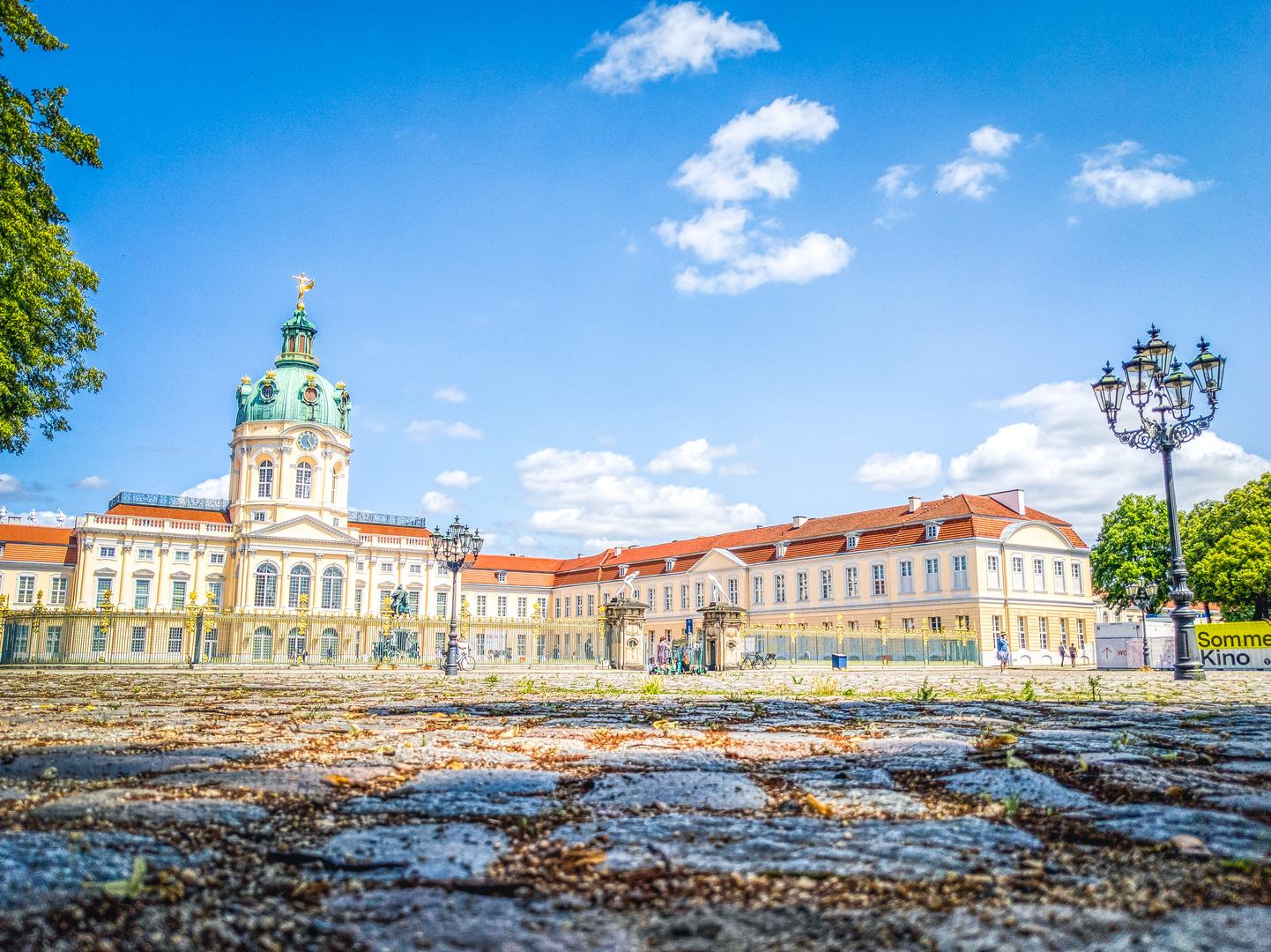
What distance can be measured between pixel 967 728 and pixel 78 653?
36.2m

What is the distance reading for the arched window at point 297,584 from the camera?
58.8 m

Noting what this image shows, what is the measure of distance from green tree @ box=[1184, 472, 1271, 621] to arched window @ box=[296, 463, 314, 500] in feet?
182

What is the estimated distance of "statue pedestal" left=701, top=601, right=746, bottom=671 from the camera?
2708 centimetres

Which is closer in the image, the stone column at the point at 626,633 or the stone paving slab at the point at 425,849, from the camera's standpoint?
the stone paving slab at the point at 425,849

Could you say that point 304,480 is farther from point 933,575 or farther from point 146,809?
point 146,809

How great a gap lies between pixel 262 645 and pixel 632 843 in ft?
171

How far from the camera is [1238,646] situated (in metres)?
24.8

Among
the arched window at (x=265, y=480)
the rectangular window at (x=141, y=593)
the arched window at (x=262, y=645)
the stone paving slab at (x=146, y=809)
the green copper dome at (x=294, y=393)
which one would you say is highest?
the green copper dome at (x=294, y=393)

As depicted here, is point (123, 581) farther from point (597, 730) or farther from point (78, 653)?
point (597, 730)

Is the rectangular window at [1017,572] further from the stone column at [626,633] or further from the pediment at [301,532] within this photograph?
the pediment at [301,532]

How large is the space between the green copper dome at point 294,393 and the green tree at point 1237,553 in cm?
5644

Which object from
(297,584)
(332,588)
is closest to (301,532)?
(297,584)

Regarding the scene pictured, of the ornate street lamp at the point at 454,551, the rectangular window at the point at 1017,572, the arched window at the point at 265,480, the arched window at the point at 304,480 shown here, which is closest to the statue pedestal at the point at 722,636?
the ornate street lamp at the point at 454,551

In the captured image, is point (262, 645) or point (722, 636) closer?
point (722, 636)
